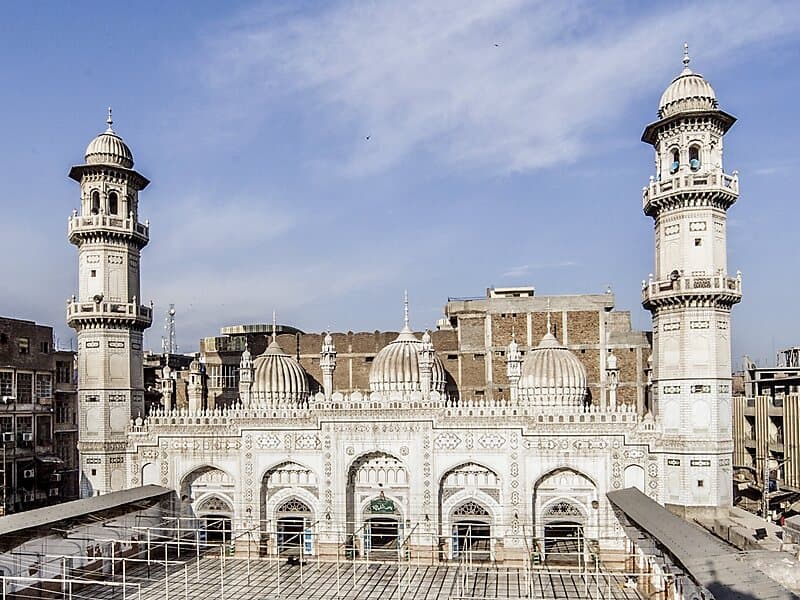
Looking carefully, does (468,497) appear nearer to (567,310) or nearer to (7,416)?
(567,310)

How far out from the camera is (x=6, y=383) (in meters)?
45.2

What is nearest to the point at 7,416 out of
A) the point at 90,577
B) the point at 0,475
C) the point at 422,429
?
the point at 0,475

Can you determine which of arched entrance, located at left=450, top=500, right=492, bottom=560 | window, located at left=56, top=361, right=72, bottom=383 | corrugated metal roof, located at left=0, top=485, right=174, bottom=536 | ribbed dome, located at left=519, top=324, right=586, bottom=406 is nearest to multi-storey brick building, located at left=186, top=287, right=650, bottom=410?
window, located at left=56, top=361, right=72, bottom=383

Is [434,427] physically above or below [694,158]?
below

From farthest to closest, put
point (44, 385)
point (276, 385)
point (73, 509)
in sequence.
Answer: point (44, 385)
point (276, 385)
point (73, 509)

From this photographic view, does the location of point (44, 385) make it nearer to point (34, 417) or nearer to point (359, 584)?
point (34, 417)

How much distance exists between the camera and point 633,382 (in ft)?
159

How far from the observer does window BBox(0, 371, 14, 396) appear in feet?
147

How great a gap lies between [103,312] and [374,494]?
14.1m

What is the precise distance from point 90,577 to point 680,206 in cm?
2629

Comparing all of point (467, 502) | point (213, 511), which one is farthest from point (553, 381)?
point (213, 511)

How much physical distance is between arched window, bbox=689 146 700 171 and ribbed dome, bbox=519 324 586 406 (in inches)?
386

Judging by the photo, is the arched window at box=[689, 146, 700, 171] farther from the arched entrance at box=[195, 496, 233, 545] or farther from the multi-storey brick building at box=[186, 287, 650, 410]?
the arched entrance at box=[195, 496, 233, 545]

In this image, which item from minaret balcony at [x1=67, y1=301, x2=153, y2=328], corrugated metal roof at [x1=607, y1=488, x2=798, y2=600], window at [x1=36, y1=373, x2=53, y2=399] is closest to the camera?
corrugated metal roof at [x1=607, y1=488, x2=798, y2=600]
